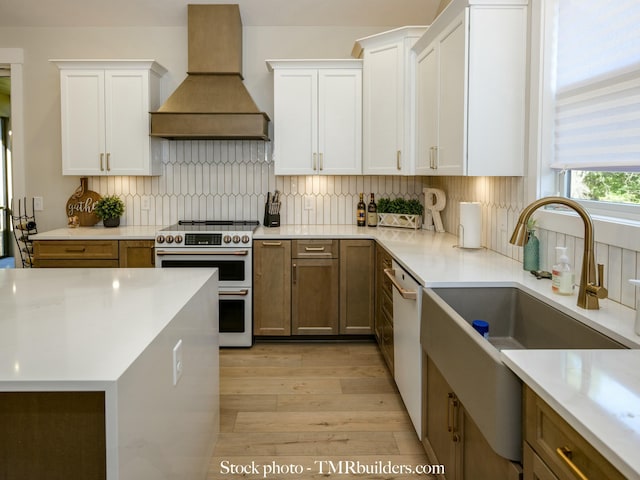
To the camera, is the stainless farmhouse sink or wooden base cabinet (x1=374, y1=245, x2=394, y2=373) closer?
the stainless farmhouse sink

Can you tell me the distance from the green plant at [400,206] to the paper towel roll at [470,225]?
50.1 inches

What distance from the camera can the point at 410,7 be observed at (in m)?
4.61

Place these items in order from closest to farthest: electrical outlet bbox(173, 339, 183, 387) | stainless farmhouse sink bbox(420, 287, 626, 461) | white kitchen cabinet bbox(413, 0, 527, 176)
→ stainless farmhouse sink bbox(420, 287, 626, 461) < electrical outlet bbox(173, 339, 183, 387) < white kitchen cabinet bbox(413, 0, 527, 176)

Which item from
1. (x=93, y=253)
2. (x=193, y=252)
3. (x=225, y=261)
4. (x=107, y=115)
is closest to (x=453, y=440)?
(x=225, y=261)

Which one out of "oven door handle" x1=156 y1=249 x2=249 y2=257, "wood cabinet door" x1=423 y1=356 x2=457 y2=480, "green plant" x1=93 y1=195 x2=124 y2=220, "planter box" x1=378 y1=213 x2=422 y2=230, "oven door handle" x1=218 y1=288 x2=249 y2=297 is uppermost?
"green plant" x1=93 y1=195 x2=124 y2=220

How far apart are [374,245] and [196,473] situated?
248cm

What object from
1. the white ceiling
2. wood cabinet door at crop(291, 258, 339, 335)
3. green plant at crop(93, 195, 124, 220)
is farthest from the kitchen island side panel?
the white ceiling

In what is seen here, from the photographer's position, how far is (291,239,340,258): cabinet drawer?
4.32 m

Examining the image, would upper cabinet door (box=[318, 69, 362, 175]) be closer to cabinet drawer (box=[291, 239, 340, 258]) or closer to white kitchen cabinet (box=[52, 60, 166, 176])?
cabinet drawer (box=[291, 239, 340, 258])

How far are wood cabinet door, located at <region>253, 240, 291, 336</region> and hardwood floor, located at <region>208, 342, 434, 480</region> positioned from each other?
221mm

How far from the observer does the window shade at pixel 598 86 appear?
208cm

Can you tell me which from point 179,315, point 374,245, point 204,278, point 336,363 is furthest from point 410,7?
point 179,315

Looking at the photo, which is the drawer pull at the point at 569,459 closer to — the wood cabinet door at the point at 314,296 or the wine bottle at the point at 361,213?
the wood cabinet door at the point at 314,296

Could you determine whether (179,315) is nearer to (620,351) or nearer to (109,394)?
(109,394)
